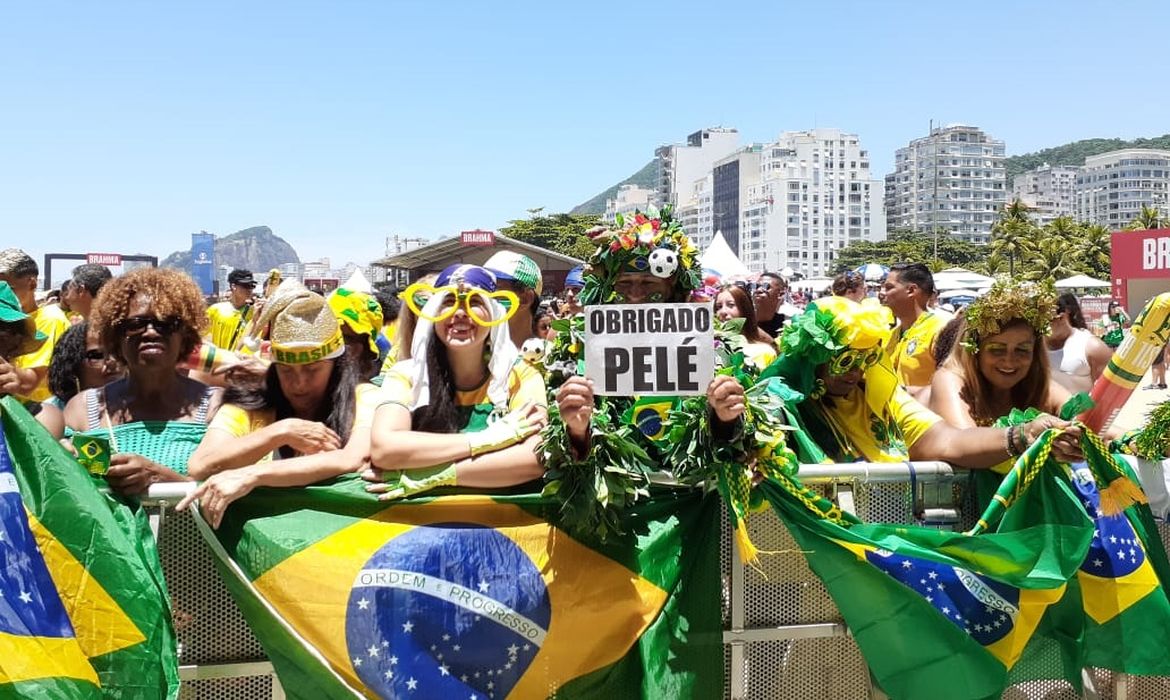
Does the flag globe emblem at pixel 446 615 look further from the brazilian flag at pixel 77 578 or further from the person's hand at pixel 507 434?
the brazilian flag at pixel 77 578

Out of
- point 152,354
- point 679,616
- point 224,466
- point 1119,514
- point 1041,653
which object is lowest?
point 1041,653

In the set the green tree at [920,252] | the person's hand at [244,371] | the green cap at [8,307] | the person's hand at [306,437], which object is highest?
the green tree at [920,252]

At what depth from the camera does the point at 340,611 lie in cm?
310

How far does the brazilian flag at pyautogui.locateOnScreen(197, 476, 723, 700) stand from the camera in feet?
10.2

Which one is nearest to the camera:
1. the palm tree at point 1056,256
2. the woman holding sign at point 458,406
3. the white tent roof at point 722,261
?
the woman holding sign at point 458,406

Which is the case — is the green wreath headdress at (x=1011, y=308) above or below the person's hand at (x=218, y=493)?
above

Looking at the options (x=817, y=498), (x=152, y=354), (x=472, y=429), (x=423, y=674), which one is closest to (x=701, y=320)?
(x=817, y=498)

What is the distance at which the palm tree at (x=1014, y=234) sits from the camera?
302 ft

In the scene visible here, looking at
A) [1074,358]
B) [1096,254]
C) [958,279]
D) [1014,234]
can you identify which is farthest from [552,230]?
[1074,358]

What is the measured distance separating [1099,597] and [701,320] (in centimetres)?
172

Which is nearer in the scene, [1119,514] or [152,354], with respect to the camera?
[1119,514]

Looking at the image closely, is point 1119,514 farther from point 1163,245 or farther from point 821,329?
point 1163,245

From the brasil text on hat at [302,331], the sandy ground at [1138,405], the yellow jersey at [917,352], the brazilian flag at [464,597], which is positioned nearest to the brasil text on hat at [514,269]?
the yellow jersey at [917,352]

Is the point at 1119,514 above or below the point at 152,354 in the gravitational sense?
below
